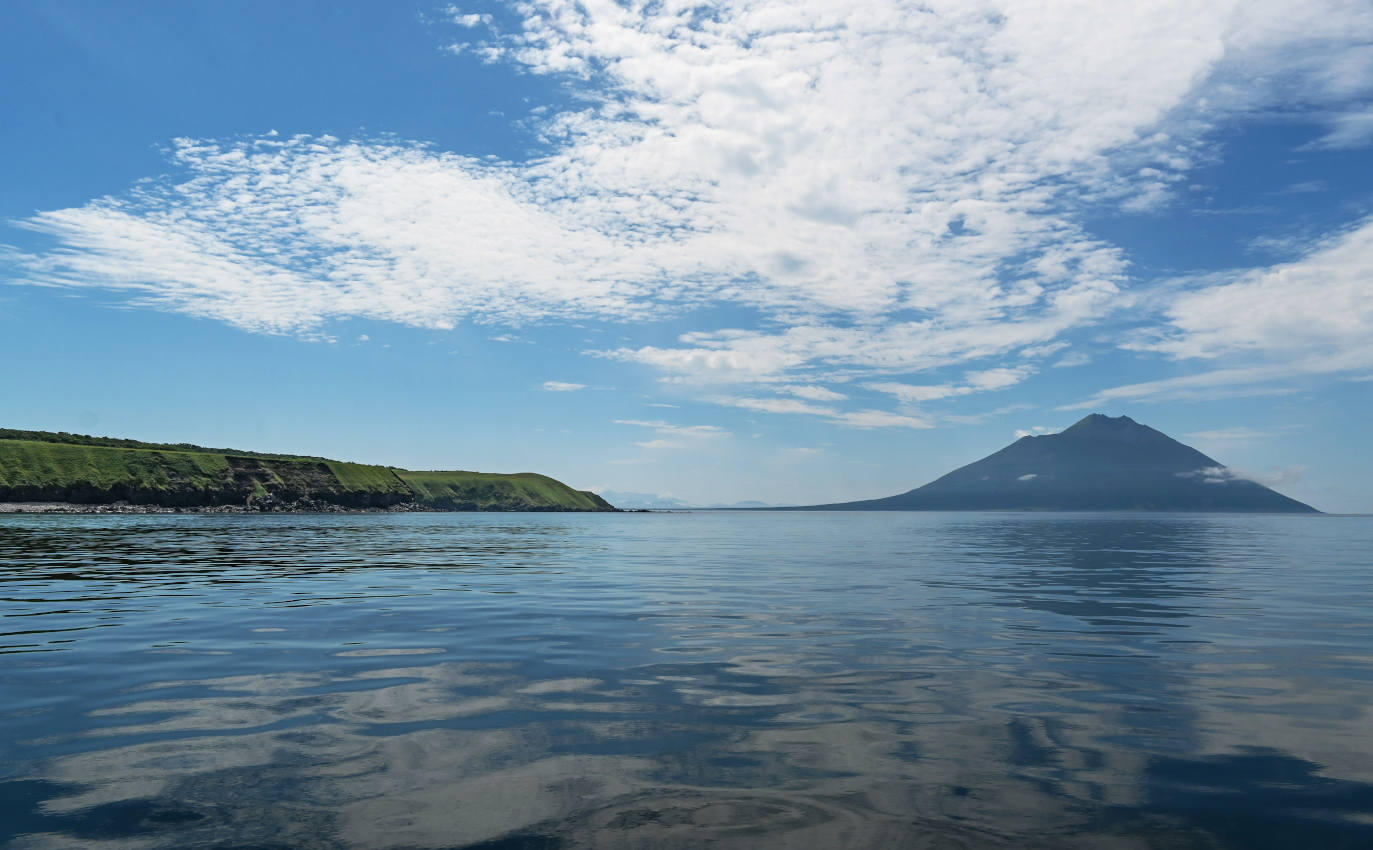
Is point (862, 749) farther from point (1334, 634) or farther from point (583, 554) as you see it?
point (583, 554)

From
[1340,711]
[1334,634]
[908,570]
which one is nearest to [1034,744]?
[1340,711]

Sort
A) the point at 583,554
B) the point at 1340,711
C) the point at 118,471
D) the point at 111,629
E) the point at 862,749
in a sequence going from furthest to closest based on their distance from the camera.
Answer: the point at 118,471 < the point at 583,554 < the point at 111,629 < the point at 1340,711 < the point at 862,749

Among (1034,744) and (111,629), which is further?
(111,629)

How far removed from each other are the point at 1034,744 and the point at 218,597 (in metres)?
26.2

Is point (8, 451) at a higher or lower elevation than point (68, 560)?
higher

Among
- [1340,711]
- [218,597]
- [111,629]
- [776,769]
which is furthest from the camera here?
[218,597]

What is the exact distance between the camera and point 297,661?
1509 cm

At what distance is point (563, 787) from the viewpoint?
813 cm

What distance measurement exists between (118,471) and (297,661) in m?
203

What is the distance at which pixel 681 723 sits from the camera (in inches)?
419

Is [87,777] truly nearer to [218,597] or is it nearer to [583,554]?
[218,597]

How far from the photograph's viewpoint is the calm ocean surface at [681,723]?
23.7ft

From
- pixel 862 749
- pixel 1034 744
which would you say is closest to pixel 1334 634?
pixel 1034 744

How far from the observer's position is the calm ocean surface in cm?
721
